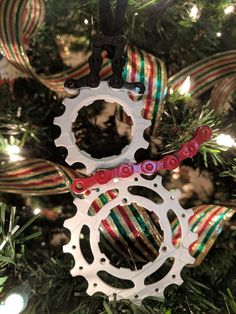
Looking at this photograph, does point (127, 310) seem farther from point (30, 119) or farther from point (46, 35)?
point (46, 35)

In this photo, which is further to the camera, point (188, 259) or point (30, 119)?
point (30, 119)

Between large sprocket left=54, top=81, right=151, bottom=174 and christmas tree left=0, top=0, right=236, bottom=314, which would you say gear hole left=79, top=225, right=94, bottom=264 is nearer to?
christmas tree left=0, top=0, right=236, bottom=314

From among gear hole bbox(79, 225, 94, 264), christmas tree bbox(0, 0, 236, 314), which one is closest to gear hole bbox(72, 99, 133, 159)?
christmas tree bbox(0, 0, 236, 314)

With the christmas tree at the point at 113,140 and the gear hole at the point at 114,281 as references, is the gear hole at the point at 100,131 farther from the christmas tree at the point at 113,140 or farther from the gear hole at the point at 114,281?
the gear hole at the point at 114,281

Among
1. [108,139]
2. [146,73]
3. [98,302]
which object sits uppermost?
[146,73]

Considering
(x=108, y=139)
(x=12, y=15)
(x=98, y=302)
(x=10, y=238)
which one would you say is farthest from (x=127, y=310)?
(x=12, y=15)

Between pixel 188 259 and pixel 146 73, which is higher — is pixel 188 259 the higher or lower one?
the lower one

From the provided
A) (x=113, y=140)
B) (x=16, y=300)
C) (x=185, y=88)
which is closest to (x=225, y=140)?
(x=185, y=88)
